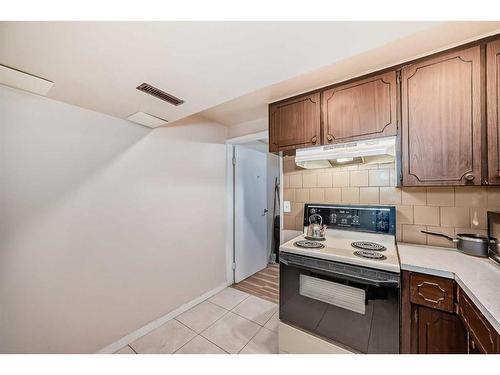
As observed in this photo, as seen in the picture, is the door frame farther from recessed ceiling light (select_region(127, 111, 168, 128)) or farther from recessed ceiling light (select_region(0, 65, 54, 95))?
recessed ceiling light (select_region(0, 65, 54, 95))

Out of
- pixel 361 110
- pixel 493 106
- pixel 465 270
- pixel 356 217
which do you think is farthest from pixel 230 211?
pixel 493 106

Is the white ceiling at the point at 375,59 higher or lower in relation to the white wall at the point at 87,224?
higher

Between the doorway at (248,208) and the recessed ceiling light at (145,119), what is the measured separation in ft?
3.60

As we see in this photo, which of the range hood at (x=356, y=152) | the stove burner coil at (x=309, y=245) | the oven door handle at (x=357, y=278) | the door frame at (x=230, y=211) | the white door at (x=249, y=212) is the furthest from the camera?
the white door at (x=249, y=212)

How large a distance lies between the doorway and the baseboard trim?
1.60 feet

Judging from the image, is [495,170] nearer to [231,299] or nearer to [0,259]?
[231,299]

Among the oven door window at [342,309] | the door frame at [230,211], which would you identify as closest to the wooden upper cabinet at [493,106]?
the oven door window at [342,309]

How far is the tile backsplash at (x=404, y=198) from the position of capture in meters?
1.35

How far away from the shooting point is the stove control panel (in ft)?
5.16

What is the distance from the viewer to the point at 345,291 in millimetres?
1216

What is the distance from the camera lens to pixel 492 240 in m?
1.16

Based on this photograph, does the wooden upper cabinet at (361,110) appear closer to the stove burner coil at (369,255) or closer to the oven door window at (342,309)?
the stove burner coil at (369,255)

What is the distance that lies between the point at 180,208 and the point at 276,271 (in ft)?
6.49

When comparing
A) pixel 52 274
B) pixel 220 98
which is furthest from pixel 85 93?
pixel 52 274
